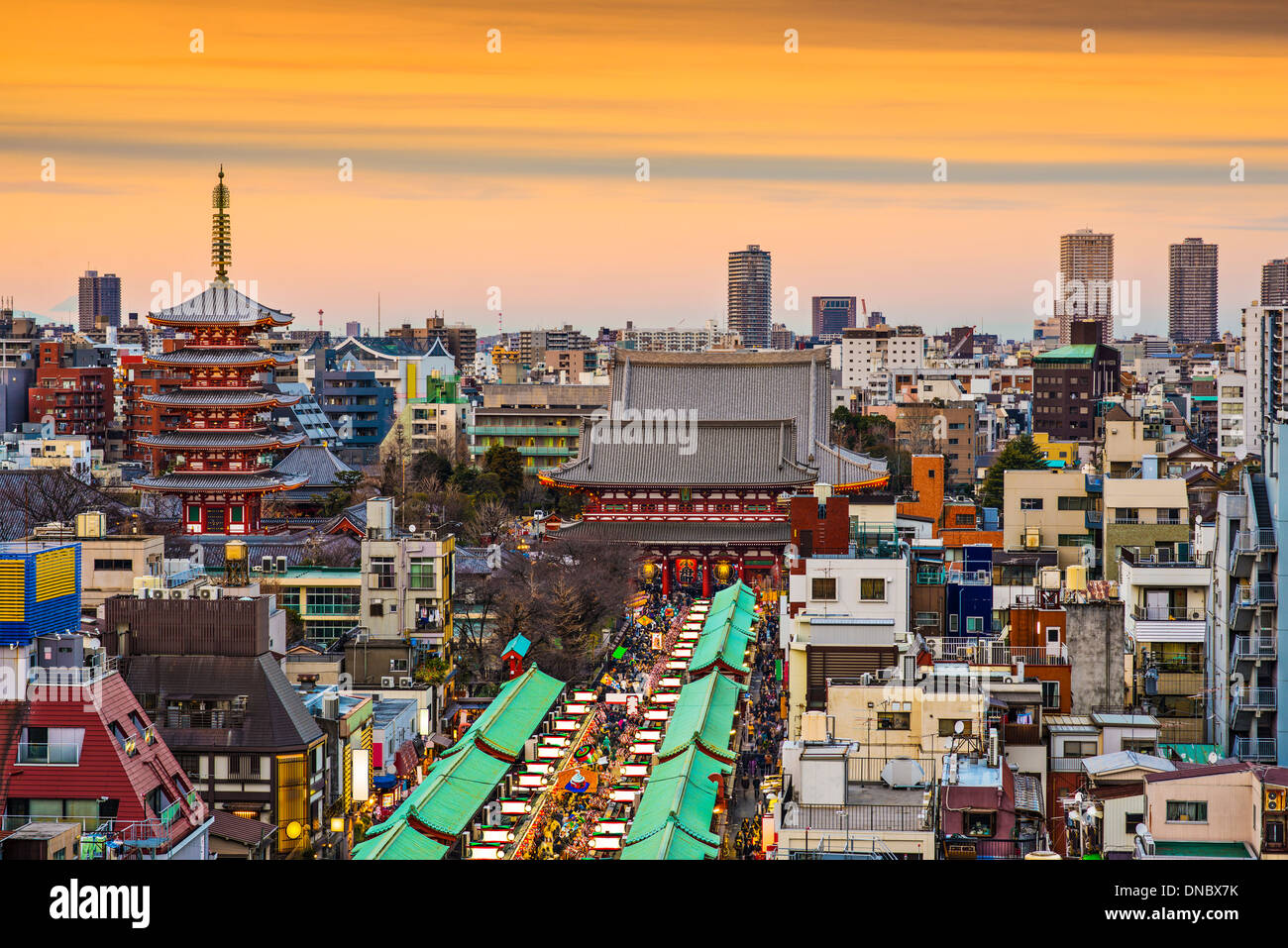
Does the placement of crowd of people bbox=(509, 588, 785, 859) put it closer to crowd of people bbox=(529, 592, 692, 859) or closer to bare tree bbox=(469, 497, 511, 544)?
crowd of people bbox=(529, 592, 692, 859)

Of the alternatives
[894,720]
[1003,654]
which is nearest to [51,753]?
[894,720]

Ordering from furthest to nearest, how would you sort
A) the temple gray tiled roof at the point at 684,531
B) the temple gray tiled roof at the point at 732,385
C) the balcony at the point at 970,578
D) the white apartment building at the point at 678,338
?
the white apartment building at the point at 678,338, the temple gray tiled roof at the point at 732,385, the temple gray tiled roof at the point at 684,531, the balcony at the point at 970,578

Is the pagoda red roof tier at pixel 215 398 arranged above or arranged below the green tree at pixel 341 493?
above

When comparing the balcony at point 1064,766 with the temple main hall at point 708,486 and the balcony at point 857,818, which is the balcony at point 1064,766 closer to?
the balcony at point 857,818

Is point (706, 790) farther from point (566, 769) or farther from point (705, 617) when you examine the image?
point (705, 617)

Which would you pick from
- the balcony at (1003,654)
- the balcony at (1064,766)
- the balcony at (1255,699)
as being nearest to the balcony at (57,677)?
the balcony at (1064,766)

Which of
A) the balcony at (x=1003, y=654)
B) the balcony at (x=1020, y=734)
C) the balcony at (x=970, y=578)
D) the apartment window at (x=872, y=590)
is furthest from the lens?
the balcony at (x=970, y=578)
